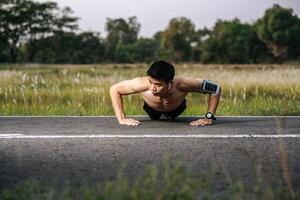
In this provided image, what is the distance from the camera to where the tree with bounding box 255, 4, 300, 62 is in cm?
8725

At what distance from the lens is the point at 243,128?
6.09 meters

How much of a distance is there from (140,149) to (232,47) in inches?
3387

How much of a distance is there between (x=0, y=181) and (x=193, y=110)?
5288mm

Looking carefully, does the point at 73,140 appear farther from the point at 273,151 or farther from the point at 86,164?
the point at 273,151

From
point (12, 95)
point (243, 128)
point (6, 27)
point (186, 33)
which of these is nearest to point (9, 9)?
point (6, 27)

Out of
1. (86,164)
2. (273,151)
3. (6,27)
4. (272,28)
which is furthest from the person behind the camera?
(272,28)

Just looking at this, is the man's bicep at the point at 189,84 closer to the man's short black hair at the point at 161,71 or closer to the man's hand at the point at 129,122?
the man's short black hair at the point at 161,71

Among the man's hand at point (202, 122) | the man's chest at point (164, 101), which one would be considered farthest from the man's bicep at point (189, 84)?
the man's hand at point (202, 122)

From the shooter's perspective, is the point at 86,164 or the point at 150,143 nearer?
the point at 86,164

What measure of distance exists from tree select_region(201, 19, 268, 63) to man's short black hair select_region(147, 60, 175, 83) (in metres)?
79.8

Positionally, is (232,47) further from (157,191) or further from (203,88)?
(157,191)

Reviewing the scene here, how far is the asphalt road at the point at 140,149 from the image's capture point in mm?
3639

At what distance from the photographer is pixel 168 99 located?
6.18 m

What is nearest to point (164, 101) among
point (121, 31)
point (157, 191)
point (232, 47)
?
point (157, 191)
